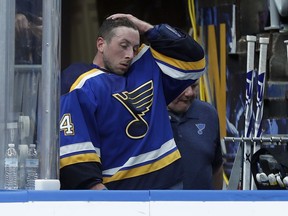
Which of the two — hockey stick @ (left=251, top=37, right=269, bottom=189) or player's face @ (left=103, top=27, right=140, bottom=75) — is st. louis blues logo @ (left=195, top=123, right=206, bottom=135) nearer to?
hockey stick @ (left=251, top=37, right=269, bottom=189)

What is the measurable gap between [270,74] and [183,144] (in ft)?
5.59

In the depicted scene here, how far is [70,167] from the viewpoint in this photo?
5250 mm

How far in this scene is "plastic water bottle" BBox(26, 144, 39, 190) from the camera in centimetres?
453

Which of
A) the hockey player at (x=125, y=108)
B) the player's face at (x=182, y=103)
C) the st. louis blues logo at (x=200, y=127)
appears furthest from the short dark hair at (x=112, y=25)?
the st. louis blues logo at (x=200, y=127)

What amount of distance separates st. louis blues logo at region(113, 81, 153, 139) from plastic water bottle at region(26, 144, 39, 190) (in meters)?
0.88

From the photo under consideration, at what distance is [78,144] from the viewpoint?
526 centimetres

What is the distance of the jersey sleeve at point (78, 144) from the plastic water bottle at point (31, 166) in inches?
25.4

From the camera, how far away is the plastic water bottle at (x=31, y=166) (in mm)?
4531

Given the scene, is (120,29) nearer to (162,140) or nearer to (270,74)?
(162,140)

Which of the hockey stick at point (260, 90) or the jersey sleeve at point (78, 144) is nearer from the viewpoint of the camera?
the jersey sleeve at point (78, 144)

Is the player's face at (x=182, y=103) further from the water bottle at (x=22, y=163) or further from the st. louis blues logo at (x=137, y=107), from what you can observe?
the water bottle at (x=22, y=163)

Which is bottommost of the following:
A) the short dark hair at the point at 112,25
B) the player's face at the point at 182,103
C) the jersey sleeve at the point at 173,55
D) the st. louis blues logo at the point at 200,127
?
the st. louis blues logo at the point at 200,127

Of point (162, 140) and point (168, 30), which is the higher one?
point (168, 30)
